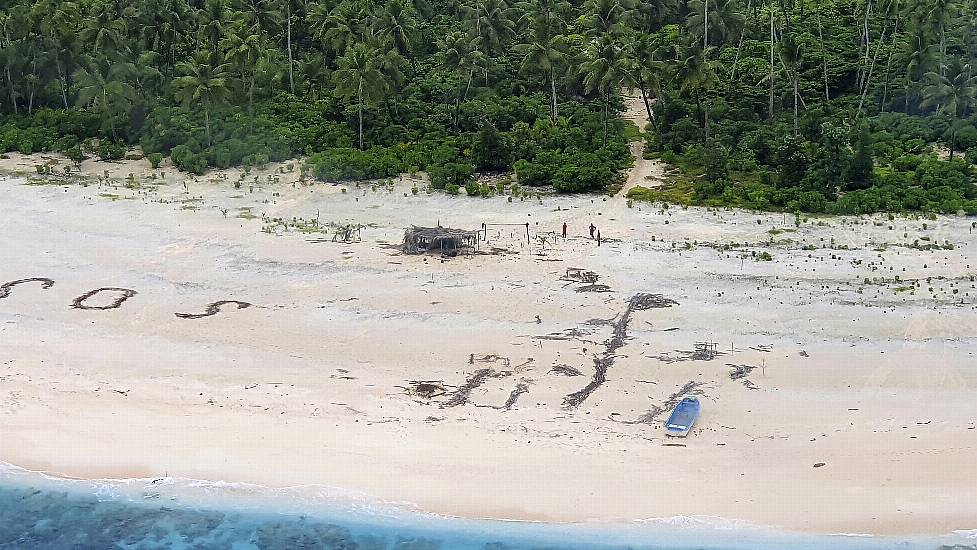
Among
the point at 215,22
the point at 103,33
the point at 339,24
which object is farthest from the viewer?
the point at 339,24

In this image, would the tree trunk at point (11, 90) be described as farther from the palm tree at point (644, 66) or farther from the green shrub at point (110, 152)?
the palm tree at point (644, 66)

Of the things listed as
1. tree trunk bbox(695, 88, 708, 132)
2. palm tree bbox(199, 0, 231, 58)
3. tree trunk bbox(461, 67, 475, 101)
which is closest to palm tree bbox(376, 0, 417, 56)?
tree trunk bbox(461, 67, 475, 101)

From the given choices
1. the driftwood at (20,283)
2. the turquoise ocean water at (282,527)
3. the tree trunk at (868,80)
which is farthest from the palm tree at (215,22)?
the turquoise ocean water at (282,527)

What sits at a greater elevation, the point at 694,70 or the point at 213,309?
the point at 694,70

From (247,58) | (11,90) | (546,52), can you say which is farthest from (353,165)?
(11,90)


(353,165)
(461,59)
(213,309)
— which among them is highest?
(461,59)

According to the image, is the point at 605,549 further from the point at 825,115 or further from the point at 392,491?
the point at 825,115

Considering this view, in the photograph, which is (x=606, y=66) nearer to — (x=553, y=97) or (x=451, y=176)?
(x=553, y=97)

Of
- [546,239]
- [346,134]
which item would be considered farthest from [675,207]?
[346,134]
